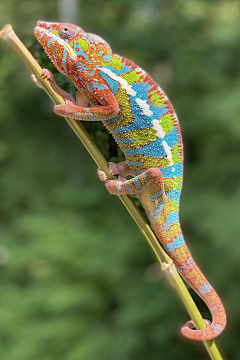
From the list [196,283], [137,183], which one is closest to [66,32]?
[137,183]

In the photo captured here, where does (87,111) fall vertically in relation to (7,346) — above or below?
above

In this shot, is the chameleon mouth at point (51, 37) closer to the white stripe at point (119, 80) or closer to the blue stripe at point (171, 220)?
the white stripe at point (119, 80)

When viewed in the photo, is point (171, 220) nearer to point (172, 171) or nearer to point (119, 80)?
point (172, 171)

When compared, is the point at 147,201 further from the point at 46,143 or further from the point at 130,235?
the point at 46,143

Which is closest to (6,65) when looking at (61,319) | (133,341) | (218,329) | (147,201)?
(61,319)

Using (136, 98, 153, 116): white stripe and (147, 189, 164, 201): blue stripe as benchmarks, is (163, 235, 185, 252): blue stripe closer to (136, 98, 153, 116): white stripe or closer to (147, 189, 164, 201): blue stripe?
(147, 189, 164, 201): blue stripe
